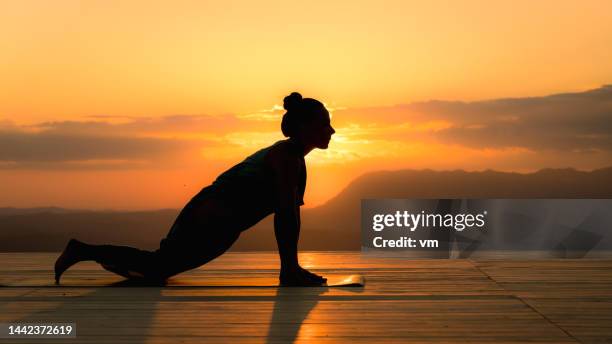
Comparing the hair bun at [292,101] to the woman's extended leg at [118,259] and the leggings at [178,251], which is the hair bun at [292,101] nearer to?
the leggings at [178,251]

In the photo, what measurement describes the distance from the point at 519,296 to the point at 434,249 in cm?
330

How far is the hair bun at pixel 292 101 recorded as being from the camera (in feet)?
17.8

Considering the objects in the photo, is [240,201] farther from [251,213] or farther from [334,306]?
[334,306]

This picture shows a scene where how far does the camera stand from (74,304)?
459 centimetres

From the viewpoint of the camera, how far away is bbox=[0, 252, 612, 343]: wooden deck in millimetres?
3623

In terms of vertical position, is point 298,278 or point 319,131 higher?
point 319,131

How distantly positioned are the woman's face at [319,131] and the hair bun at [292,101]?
131mm

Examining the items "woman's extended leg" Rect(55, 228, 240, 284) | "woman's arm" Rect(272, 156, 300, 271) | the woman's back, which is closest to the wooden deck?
"woman's extended leg" Rect(55, 228, 240, 284)

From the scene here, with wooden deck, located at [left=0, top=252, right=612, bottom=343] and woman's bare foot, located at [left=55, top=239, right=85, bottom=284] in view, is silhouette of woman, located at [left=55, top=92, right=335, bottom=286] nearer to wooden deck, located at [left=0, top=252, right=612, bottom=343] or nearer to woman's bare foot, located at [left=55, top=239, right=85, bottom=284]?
woman's bare foot, located at [left=55, top=239, right=85, bottom=284]

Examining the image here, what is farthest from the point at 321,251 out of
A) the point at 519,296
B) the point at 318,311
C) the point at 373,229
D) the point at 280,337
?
the point at 280,337

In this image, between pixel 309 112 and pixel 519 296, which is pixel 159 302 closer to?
pixel 309 112

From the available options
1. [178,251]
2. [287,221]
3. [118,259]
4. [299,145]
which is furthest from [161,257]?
[299,145]

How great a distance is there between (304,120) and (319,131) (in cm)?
11

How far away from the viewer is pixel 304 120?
5438mm
